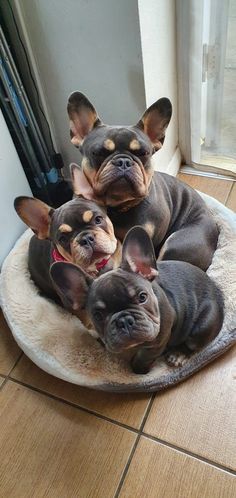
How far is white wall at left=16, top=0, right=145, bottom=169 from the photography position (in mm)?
1358

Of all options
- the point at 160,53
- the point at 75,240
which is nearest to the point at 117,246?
the point at 75,240

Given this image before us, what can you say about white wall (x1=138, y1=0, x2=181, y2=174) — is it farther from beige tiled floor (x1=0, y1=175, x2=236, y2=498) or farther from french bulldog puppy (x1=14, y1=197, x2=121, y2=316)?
beige tiled floor (x1=0, y1=175, x2=236, y2=498)

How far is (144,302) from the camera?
3.49 feet

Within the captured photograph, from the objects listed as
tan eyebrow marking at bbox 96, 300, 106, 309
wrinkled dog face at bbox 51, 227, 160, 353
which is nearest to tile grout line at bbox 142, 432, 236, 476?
wrinkled dog face at bbox 51, 227, 160, 353

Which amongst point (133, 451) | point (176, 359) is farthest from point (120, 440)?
point (176, 359)

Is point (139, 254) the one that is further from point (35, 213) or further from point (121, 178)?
point (35, 213)

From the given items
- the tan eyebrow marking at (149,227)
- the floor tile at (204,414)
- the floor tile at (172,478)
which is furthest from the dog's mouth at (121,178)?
the floor tile at (172,478)

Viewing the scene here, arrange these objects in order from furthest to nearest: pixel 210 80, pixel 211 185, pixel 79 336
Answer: pixel 211 185, pixel 210 80, pixel 79 336

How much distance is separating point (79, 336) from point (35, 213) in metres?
0.42

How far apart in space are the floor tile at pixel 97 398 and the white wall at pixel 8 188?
47cm

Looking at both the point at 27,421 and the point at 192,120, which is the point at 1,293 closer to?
the point at 27,421

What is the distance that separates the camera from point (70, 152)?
6.09 feet

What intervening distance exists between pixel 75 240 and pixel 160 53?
2.51 ft

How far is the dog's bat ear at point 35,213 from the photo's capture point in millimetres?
1218
